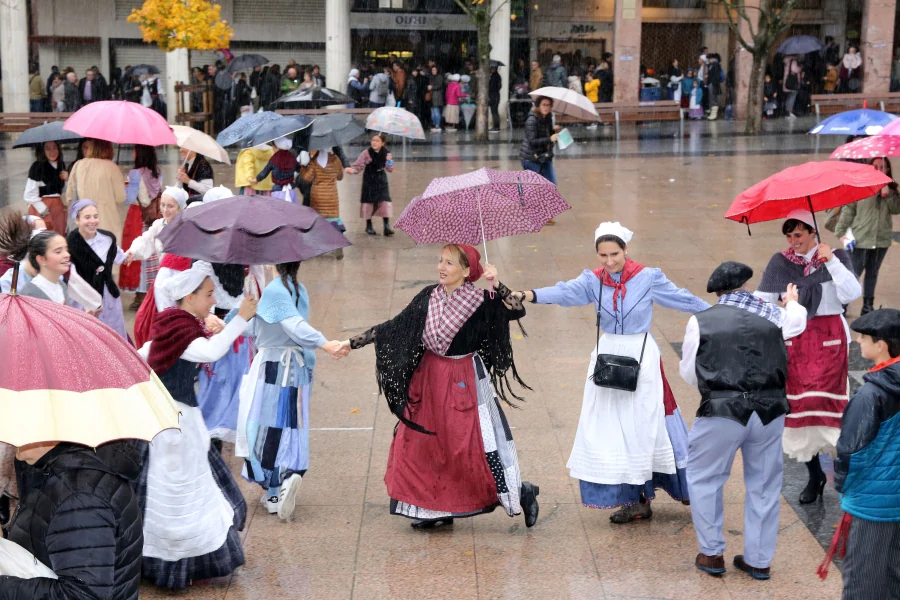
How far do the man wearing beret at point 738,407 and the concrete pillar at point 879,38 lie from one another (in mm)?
29164

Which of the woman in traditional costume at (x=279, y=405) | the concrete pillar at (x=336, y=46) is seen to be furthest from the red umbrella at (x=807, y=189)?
the concrete pillar at (x=336, y=46)

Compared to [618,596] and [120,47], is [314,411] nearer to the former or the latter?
[618,596]

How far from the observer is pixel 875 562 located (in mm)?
4367

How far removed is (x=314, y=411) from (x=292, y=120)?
4.52 metres

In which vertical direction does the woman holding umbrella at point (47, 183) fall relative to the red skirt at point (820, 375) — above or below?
above

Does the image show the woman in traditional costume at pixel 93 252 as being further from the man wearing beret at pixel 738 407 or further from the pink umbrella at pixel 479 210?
the man wearing beret at pixel 738 407

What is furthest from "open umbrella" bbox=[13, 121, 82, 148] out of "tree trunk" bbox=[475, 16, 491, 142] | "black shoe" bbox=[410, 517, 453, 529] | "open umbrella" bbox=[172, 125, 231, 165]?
"tree trunk" bbox=[475, 16, 491, 142]

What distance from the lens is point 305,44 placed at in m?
34.3

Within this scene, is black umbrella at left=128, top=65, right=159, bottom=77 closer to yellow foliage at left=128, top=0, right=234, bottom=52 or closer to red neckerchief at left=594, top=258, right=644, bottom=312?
yellow foliage at left=128, top=0, right=234, bottom=52

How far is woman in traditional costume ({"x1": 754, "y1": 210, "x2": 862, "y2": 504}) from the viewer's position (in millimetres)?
6145

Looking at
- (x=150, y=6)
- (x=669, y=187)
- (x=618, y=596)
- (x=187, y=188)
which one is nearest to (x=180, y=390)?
(x=618, y=596)

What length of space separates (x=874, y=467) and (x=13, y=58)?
28450mm

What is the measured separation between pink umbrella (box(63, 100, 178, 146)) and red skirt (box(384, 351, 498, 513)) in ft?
15.2

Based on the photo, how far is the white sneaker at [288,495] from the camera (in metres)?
5.80
